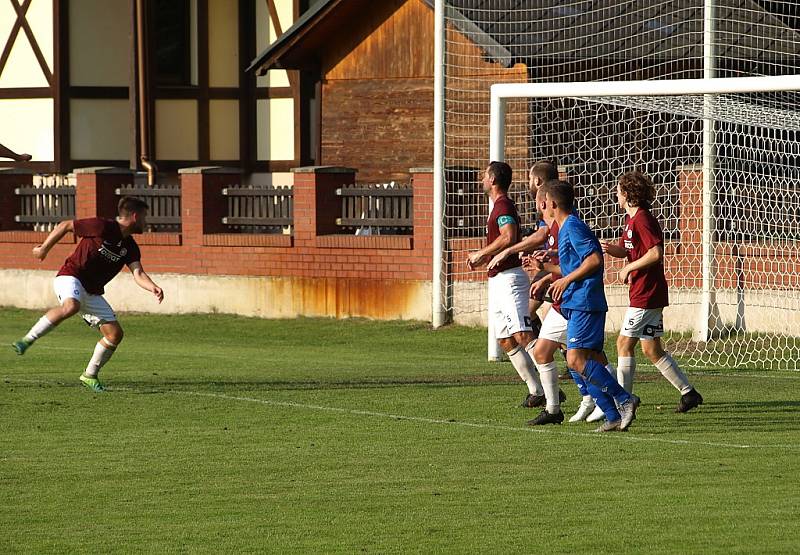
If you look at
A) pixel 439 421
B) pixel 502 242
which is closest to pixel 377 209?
pixel 502 242

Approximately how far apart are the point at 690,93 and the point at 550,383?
416 cm

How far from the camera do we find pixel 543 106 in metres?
19.8

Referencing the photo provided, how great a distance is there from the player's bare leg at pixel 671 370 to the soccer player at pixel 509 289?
0.88 metres

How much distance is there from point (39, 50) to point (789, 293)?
1530 cm

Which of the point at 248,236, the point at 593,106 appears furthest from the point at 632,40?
the point at 248,236

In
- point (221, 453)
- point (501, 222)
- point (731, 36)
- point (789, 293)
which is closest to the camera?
point (221, 453)

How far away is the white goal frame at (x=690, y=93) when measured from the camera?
43.8 feet

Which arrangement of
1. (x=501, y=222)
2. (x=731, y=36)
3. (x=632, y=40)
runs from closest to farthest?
1. (x=501, y=222)
2. (x=731, y=36)
3. (x=632, y=40)

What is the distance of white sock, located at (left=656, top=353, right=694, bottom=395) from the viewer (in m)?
11.3

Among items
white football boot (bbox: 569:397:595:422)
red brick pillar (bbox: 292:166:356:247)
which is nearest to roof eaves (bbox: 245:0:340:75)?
red brick pillar (bbox: 292:166:356:247)

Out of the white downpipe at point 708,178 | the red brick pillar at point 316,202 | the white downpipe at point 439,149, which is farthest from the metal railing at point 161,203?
the white downpipe at point 708,178

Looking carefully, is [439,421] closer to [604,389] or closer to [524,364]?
[524,364]

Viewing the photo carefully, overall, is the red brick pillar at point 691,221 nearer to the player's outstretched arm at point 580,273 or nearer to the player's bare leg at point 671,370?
the player's bare leg at point 671,370

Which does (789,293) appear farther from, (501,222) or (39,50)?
(39,50)
